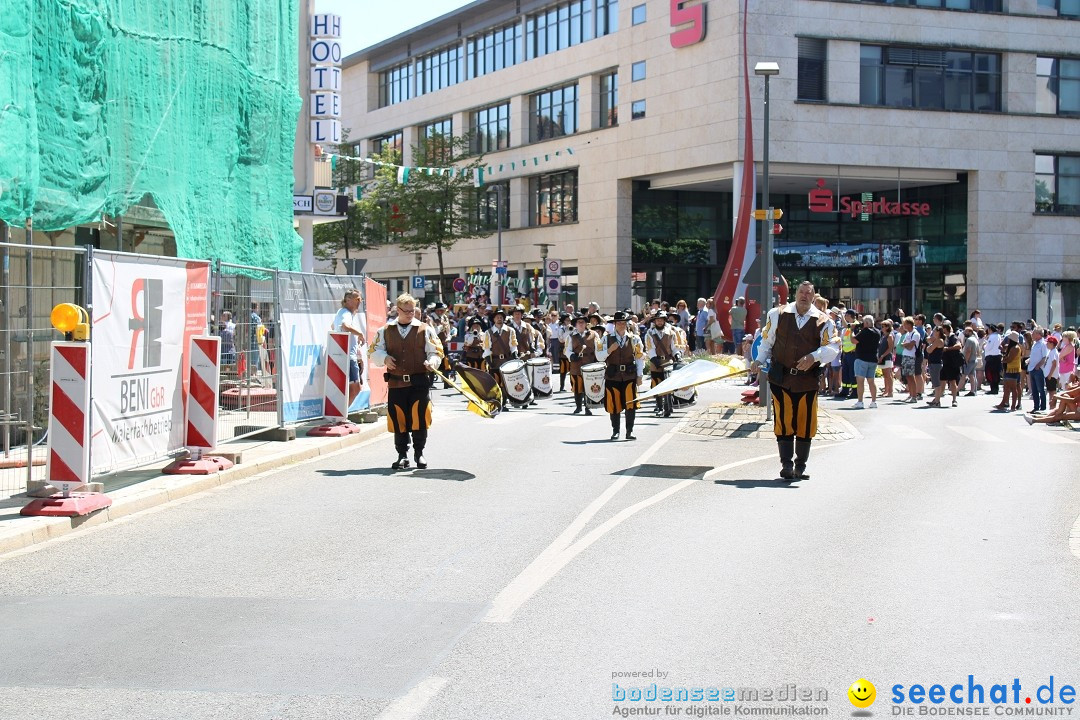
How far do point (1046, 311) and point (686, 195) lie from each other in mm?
15368

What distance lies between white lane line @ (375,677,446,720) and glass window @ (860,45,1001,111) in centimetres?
4554

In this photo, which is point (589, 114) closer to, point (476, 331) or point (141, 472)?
point (476, 331)

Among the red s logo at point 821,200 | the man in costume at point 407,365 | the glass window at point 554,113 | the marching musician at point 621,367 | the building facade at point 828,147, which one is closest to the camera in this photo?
the man in costume at point 407,365

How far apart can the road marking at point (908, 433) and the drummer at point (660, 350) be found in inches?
157

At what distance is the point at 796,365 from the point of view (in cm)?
1275

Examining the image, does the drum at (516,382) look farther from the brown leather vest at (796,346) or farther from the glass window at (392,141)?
the glass window at (392,141)

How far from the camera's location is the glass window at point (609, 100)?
174ft

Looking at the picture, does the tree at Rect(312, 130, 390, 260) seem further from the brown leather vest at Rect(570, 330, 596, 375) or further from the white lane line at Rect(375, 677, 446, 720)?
the white lane line at Rect(375, 677, 446, 720)

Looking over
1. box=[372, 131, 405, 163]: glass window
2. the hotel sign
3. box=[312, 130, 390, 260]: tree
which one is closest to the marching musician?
the hotel sign

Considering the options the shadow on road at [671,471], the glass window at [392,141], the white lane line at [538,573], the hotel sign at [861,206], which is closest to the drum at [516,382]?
the shadow on road at [671,471]

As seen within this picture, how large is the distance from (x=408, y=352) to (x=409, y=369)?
179 mm

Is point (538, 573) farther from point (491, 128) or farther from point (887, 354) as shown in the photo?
point (491, 128)

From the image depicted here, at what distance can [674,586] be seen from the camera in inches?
297

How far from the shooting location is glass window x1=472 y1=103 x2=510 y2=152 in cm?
6106
